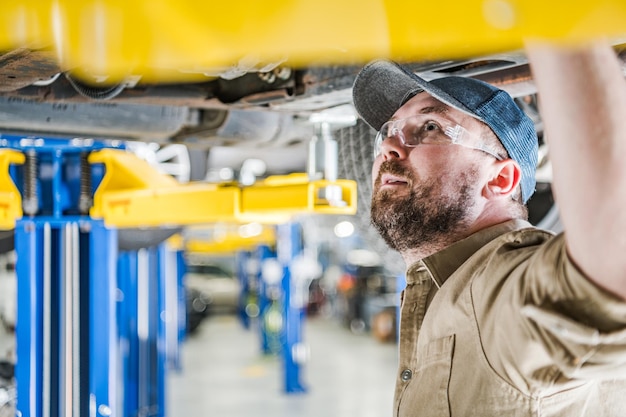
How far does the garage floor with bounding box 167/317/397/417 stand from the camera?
27.0 feet

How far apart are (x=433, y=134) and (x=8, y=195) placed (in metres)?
2.87

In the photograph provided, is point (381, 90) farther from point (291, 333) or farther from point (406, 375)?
point (291, 333)

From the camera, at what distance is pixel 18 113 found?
2705mm

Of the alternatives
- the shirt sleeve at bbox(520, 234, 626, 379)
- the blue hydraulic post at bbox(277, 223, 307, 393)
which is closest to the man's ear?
the shirt sleeve at bbox(520, 234, 626, 379)

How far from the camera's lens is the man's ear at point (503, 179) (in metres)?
1.51

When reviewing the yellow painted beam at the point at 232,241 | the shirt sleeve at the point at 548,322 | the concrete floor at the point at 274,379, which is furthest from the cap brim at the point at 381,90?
the yellow painted beam at the point at 232,241

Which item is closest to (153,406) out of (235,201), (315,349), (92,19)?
(235,201)

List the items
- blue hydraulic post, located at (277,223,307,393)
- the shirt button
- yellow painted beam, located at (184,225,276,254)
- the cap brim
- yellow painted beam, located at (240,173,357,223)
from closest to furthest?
1. the shirt button
2. the cap brim
3. yellow painted beam, located at (240,173,357,223)
4. blue hydraulic post, located at (277,223,307,393)
5. yellow painted beam, located at (184,225,276,254)

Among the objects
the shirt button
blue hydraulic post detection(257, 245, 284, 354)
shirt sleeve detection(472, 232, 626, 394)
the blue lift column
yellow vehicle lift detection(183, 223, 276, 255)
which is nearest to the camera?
shirt sleeve detection(472, 232, 626, 394)

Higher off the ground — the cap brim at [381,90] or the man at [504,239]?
the cap brim at [381,90]

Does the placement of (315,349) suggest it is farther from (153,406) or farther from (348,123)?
(348,123)

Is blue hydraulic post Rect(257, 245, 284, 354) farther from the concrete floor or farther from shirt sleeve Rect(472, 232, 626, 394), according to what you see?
shirt sleeve Rect(472, 232, 626, 394)

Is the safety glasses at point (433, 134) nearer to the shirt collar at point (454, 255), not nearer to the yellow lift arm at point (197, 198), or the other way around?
the shirt collar at point (454, 255)

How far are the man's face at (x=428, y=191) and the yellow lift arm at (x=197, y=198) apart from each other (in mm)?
1327
